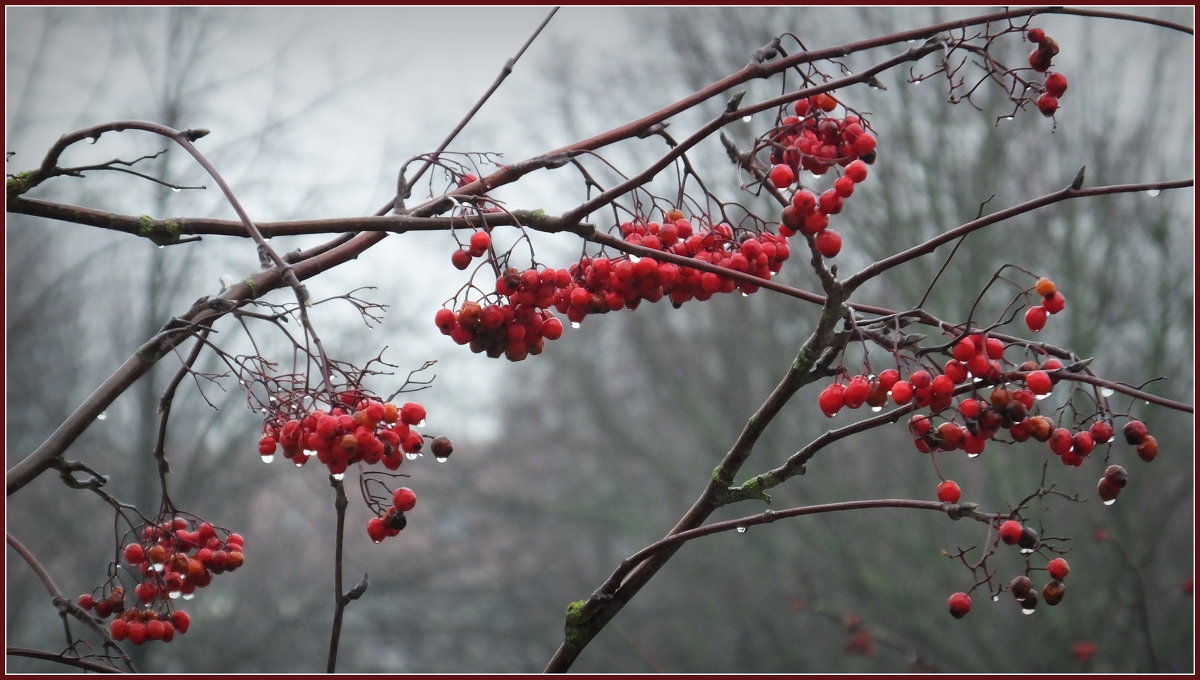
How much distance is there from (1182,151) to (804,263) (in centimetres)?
324

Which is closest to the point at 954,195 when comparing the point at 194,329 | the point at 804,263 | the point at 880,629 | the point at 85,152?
the point at 804,263

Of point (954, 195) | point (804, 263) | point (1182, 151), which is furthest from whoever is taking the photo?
point (804, 263)

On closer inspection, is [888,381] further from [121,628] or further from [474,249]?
[121,628]

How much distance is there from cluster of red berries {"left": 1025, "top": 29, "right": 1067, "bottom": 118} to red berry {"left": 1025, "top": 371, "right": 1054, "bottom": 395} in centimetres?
53

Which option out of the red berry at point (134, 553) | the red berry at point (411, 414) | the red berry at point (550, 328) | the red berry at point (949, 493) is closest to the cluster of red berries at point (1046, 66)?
the red berry at point (949, 493)

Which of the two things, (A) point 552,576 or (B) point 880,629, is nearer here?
(B) point 880,629

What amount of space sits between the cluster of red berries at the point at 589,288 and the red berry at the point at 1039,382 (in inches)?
15.1

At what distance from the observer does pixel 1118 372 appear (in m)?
8.56

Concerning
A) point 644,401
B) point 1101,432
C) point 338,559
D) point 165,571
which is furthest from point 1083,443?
point 644,401

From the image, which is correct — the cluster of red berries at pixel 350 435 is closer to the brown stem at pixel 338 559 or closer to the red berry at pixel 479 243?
the brown stem at pixel 338 559

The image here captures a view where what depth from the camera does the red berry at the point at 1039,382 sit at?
48.6 inches

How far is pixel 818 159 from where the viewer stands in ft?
4.69

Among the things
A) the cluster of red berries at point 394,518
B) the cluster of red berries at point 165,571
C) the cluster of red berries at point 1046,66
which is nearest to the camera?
the cluster of red berries at point 394,518

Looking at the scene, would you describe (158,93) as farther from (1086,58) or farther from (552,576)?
(1086,58)
